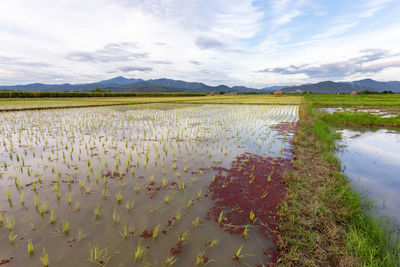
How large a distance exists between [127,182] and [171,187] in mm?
1041

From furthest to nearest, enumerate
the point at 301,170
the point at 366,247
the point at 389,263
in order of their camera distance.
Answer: the point at 301,170
the point at 366,247
the point at 389,263

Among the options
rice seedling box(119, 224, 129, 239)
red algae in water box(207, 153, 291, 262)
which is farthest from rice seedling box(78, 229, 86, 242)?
red algae in water box(207, 153, 291, 262)

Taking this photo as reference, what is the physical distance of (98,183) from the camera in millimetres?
4035

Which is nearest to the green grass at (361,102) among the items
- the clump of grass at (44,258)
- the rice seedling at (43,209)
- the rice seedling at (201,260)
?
the rice seedling at (201,260)

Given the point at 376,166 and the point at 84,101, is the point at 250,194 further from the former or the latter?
the point at 84,101

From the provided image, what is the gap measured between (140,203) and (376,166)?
22.5ft

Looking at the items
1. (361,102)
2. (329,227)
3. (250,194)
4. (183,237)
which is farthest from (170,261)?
(361,102)

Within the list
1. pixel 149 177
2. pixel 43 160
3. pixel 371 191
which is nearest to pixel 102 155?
pixel 43 160

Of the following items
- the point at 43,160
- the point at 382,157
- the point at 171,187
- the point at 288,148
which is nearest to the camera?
the point at 171,187

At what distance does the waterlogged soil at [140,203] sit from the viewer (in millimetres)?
2318

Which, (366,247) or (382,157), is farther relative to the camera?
(382,157)

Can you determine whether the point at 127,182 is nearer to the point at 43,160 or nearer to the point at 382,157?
the point at 43,160

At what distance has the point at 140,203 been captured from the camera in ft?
11.0

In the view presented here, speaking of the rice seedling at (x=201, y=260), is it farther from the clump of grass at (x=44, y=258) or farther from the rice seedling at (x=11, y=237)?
the rice seedling at (x=11, y=237)
